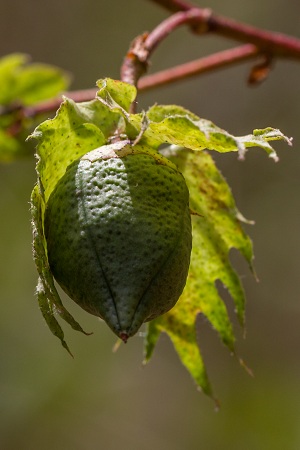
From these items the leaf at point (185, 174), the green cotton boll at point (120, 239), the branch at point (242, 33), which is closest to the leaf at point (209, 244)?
the leaf at point (185, 174)

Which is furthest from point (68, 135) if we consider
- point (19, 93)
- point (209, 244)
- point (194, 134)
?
point (19, 93)

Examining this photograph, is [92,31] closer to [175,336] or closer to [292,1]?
[292,1]

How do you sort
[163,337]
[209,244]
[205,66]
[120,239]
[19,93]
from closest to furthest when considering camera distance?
[120,239] → [209,244] → [205,66] → [19,93] → [163,337]

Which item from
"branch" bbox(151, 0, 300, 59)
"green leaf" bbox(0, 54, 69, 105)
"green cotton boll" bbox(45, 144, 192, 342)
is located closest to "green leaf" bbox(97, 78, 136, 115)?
"green cotton boll" bbox(45, 144, 192, 342)

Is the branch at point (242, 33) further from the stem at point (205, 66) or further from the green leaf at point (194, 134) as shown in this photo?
the green leaf at point (194, 134)

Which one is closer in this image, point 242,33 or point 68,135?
point 68,135

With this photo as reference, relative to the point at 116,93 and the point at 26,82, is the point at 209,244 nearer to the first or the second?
the point at 116,93
